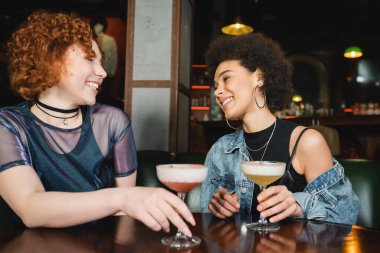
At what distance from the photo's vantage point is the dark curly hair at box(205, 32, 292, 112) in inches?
79.0

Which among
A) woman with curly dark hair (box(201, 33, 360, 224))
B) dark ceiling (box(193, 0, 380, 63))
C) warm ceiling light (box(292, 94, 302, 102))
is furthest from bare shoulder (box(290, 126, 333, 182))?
warm ceiling light (box(292, 94, 302, 102))

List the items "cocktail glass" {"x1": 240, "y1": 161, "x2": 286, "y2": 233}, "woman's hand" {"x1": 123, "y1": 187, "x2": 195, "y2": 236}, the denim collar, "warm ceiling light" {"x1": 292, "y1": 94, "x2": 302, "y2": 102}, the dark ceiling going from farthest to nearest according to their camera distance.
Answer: "warm ceiling light" {"x1": 292, "y1": 94, "x2": 302, "y2": 102}
the dark ceiling
the denim collar
"cocktail glass" {"x1": 240, "y1": 161, "x2": 286, "y2": 233}
"woman's hand" {"x1": 123, "y1": 187, "x2": 195, "y2": 236}

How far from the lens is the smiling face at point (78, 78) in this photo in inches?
58.3

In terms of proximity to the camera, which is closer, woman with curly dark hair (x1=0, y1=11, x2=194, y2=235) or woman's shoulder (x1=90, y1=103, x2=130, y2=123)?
woman with curly dark hair (x1=0, y1=11, x2=194, y2=235)

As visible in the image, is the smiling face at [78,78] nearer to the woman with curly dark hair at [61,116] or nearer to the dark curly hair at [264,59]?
the woman with curly dark hair at [61,116]

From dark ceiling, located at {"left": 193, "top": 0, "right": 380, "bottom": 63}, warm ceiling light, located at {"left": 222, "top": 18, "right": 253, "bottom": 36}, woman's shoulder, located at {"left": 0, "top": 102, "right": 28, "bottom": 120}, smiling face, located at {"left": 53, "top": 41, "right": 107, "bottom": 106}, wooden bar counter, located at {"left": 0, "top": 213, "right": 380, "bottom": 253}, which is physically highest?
dark ceiling, located at {"left": 193, "top": 0, "right": 380, "bottom": 63}

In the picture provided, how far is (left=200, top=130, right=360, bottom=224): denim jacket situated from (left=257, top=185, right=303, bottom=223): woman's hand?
8.8 inches

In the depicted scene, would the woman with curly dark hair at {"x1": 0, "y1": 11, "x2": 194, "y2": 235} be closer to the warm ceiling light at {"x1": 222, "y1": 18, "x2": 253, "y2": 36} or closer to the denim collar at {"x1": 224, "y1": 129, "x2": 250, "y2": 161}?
the denim collar at {"x1": 224, "y1": 129, "x2": 250, "y2": 161}

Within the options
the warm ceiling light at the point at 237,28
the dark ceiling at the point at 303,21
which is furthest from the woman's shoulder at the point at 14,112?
the dark ceiling at the point at 303,21

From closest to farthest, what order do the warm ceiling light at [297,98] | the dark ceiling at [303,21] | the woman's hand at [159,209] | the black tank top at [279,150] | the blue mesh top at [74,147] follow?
the woman's hand at [159,209]
the blue mesh top at [74,147]
the black tank top at [279,150]
the dark ceiling at [303,21]
the warm ceiling light at [297,98]

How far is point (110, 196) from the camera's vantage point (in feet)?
3.46

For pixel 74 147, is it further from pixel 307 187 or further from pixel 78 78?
pixel 307 187

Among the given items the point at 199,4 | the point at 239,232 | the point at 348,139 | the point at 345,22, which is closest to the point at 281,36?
the point at 345,22

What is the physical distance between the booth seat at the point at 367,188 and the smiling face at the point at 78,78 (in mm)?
1473
